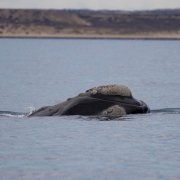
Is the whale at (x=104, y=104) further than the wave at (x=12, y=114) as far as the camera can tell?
No

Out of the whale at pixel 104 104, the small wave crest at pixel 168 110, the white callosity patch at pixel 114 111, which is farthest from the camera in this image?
the small wave crest at pixel 168 110

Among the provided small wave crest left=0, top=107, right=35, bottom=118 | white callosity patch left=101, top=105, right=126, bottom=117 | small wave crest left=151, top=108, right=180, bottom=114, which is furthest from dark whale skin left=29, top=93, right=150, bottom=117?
small wave crest left=151, top=108, right=180, bottom=114

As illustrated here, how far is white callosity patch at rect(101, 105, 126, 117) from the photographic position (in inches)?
1198

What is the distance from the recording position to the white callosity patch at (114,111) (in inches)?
1198

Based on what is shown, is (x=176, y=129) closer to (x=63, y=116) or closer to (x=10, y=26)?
(x=63, y=116)

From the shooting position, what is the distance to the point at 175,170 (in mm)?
21969

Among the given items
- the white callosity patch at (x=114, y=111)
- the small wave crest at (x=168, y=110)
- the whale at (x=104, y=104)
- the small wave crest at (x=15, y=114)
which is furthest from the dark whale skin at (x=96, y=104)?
the small wave crest at (x=168, y=110)

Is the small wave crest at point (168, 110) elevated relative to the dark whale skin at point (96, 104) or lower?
lower

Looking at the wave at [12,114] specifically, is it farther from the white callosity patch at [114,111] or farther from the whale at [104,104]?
the white callosity patch at [114,111]

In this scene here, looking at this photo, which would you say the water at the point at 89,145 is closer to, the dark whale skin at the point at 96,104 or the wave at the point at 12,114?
the wave at the point at 12,114

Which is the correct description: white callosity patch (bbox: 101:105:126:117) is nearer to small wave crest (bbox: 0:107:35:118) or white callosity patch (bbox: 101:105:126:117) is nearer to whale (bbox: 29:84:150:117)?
whale (bbox: 29:84:150:117)

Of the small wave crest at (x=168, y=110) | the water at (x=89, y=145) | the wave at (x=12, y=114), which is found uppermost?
the wave at (x=12, y=114)

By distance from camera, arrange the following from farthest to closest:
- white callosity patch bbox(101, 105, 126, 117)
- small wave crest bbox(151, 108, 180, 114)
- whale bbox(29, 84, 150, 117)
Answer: small wave crest bbox(151, 108, 180, 114) → whale bbox(29, 84, 150, 117) → white callosity patch bbox(101, 105, 126, 117)

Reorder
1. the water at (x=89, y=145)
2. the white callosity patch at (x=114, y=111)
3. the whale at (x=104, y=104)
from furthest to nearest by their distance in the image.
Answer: the whale at (x=104, y=104)
the white callosity patch at (x=114, y=111)
the water at (x=89, y=145)
